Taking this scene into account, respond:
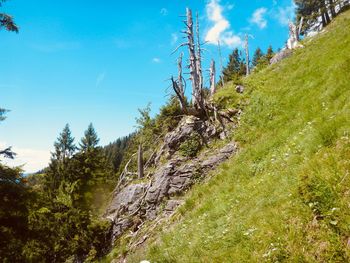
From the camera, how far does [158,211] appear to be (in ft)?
51.5

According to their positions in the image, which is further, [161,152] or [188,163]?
[161,152]

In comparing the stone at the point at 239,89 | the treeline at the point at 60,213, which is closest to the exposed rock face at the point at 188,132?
the treeline at the point at 60,213

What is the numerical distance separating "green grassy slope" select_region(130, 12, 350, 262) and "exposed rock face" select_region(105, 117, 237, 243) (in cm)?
242

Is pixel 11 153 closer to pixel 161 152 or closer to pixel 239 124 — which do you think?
pixel 161 152

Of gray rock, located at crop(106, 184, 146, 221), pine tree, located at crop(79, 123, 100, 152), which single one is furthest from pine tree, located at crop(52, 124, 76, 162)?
gray rock, located at crop(106, 184, 146, 221)

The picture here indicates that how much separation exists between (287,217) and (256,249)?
829 mm

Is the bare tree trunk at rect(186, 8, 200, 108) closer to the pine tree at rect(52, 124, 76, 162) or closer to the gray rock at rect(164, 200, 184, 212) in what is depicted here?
the gray rock at rect(164, 200, 184, 212)

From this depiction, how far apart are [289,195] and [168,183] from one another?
11175 mm

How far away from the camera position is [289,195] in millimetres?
5930

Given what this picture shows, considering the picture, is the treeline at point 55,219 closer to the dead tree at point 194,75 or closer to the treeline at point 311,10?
the dead tree at point 194,75

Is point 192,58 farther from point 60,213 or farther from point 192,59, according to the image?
point 60,213

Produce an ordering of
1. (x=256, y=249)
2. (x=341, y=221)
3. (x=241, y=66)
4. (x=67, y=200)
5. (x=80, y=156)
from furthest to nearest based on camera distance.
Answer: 1. (x=241, y=66)
2. (x=80, y=156)
3. (x=67, y=200)
4. (x=256, y=249)
5. (x=341, y=221)

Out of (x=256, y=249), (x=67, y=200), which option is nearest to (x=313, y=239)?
(x=256, y=249)

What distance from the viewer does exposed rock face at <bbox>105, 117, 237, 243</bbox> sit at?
617 inches
